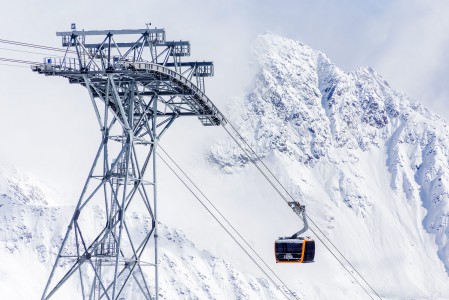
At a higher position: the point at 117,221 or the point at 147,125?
the point at 147,125

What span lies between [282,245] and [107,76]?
47.3ft

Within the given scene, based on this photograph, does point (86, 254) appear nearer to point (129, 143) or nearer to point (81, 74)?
point (129, 143)

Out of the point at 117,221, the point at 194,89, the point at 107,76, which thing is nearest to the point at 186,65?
the point at 194,89

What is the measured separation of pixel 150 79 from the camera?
51.7 meters

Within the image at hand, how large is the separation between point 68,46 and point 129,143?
21.0 feet

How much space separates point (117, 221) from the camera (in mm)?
51281

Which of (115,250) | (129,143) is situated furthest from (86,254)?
(129,143)

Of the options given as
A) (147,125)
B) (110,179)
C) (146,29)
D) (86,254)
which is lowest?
(86,254)

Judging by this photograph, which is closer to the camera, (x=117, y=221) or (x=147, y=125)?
(x=117, y=221)

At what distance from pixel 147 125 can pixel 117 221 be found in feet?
21.7

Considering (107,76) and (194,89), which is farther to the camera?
(194,89)

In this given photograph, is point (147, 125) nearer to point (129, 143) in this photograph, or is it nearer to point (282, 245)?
point (129, 143)

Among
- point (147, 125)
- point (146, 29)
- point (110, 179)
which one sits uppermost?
point (146, 29)

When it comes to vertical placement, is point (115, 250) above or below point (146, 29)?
below
